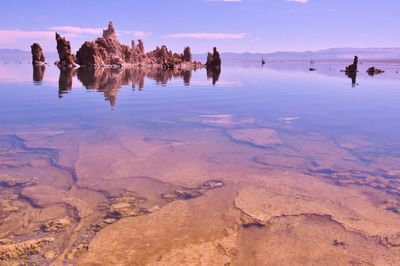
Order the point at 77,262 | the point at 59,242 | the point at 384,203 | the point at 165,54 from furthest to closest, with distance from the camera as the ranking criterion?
the point at 165,54 < the point at 384,203 < the point at 59,242 < the point at 77,262

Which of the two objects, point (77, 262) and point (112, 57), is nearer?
point (77, 262)

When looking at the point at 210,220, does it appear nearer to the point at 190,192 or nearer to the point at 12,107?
the point at 190,192

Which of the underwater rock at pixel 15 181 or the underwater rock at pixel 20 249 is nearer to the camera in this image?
the underwater rock at pixel 20 249

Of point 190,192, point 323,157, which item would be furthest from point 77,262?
Answer: point 323,157

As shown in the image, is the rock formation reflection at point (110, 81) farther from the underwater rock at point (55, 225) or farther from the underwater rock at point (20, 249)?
the underwater rock at point (20, 249)

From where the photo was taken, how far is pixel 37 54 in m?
92.0

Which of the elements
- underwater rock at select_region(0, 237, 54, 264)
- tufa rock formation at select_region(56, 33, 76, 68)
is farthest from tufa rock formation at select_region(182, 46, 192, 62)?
underwater rock at select_region(0, 237, 54, 264)

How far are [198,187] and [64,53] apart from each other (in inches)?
3262

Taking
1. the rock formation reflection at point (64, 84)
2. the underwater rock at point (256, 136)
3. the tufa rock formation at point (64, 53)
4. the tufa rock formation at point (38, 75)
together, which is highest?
the tufa rock formation at point (64, 53)

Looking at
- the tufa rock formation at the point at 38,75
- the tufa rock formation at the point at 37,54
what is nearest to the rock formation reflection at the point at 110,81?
the tufa rock formation at the point at 38,75

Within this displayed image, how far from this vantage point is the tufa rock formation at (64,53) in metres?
81.3

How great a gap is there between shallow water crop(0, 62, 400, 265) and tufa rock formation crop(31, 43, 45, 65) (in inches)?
3290

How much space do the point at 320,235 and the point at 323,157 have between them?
205 inches

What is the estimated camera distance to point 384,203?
25.8 ft
